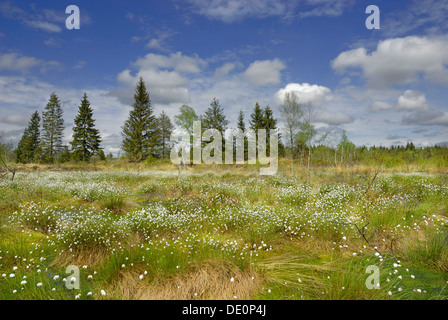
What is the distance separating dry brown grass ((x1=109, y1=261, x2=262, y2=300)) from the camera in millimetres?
3096

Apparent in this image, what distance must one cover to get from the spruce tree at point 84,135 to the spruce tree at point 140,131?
15.3ft

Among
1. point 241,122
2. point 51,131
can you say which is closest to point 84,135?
point 51,131

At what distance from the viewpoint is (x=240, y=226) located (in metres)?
5.73

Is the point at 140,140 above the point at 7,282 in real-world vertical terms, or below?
above

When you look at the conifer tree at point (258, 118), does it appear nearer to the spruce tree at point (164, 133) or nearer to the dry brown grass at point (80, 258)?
the spruce tree at point (164, 133)

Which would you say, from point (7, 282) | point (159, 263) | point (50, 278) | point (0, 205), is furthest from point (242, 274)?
point (0, 205)

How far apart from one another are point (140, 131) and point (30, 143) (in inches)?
811

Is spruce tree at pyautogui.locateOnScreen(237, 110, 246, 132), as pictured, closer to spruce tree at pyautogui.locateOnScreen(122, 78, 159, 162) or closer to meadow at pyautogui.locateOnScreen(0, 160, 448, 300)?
spruce tree at pyautogui.locateOnScreen(122, 78, 159, 162)

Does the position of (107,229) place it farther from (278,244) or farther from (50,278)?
(278,244)

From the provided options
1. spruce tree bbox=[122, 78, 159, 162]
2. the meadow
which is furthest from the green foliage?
the meadow

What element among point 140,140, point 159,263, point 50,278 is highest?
point 140,140

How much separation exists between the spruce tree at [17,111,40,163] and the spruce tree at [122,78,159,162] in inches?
624

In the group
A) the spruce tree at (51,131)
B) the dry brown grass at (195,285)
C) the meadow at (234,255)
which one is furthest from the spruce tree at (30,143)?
the dry brown grass at (195,285)
